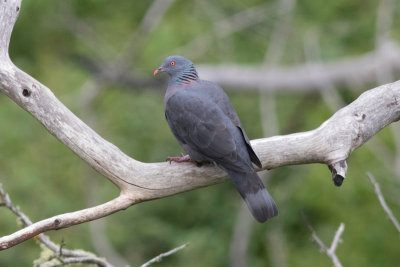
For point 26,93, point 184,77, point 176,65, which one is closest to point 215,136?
point 184,77

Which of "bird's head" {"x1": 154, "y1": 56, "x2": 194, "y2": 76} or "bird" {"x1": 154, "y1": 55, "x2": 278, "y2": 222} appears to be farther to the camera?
"bird's head" {"x1": 154, "y1": 56, "x2": 194, "y2": 76}

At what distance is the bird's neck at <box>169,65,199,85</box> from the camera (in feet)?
13.5

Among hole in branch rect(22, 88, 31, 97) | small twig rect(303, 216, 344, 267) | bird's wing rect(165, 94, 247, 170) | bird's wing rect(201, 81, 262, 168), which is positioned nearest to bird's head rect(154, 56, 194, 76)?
bird's wing rect(201, 81, 262, 168)

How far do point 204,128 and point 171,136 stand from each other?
4.14 meters

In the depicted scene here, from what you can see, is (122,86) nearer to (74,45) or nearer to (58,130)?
(74,45)

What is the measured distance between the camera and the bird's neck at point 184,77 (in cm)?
412

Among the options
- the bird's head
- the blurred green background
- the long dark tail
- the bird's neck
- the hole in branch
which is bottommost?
the blurred green background

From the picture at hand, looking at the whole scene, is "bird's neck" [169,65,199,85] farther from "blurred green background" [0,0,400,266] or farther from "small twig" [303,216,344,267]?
"blurred green background" [0,0,400,266]

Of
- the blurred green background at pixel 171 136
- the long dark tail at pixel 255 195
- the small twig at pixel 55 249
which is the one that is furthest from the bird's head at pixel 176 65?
the blurred green background at pixel 171 136

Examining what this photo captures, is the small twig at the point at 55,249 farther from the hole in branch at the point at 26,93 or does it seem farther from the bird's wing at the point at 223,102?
the bird's wing at the point at 223,102

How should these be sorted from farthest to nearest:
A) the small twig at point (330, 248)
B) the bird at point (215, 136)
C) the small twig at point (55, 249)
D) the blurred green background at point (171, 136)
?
the blurred green background at point (171, 136), the bird at point (215, 136), the small twig at point (55, 249), the small twig at point (330, 248)

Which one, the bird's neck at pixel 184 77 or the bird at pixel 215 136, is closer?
the bird at pixel 215 136

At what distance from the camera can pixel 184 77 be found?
415 cm

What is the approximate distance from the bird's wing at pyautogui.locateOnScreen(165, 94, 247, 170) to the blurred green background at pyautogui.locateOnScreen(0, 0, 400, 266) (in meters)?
2.77
